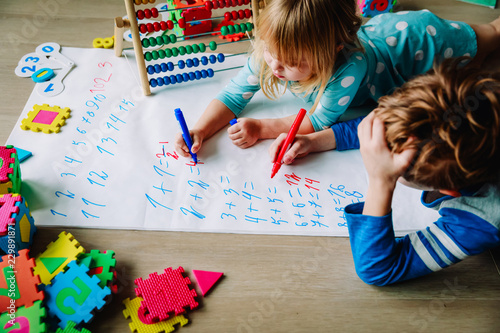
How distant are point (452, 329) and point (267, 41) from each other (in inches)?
21.1

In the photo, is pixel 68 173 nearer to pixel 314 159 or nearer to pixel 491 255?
pixel 314 159

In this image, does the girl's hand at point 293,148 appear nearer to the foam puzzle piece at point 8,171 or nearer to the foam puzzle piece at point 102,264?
the foam puzzle piece at point 102,264

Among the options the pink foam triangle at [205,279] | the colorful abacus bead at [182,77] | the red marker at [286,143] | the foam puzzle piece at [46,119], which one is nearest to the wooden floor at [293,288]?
the pink foam triangle at [205,279]

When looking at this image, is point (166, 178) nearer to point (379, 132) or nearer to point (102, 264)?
point (102, 264)

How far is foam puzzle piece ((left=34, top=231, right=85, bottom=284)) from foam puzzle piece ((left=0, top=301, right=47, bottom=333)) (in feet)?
0.16

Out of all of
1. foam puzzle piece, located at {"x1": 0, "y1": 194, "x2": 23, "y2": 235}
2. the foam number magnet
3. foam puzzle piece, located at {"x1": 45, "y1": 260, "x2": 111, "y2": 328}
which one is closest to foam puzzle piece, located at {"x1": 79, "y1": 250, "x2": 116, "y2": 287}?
foam puzzle piece, located at {"x1": 45, "y1": 260, "x2": 111, "y2": 328}

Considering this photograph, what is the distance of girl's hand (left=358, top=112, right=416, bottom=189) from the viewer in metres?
0.57

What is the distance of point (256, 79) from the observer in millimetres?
875

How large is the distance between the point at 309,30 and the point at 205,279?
0.43 meters

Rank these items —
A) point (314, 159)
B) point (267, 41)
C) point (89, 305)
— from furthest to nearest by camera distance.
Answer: point (314, 159)
point (267, 41)
point (89, 305)

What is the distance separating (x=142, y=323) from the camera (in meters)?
0.59

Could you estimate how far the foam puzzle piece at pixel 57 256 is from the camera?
622 mm

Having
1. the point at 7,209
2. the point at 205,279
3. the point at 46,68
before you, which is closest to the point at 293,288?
the point at 205,279

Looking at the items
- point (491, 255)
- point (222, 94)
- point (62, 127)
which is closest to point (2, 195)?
point (62, 127)
